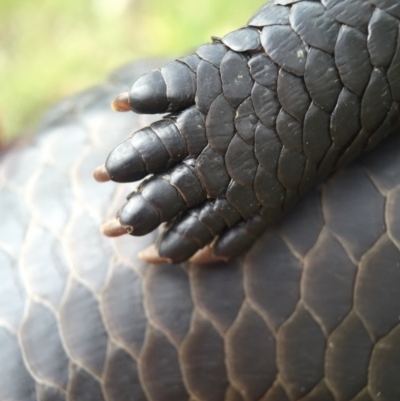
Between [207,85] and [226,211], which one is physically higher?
[207,85]

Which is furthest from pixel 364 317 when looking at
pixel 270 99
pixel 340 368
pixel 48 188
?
pixel 48 188

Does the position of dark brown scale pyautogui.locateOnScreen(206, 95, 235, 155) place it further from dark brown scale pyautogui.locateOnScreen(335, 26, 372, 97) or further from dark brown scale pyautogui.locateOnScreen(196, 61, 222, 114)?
dark brown scale pyautogui.locateOnScreen(335, 26, 372, 97)

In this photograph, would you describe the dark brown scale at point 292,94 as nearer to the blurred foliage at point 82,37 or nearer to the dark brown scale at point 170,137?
the dark brown scale at point 170,137

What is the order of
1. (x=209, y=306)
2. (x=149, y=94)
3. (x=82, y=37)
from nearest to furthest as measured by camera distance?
(x=149, y=94)
(x=209, y=306)
(x=82, y=37)

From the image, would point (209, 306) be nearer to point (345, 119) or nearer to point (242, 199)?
point (242, 199)

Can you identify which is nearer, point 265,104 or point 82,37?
point 265,104

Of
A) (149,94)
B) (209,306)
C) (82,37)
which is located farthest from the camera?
(82,37)

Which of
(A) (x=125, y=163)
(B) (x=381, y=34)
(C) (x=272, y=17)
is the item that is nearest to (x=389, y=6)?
(B) (x=381, y=34)
